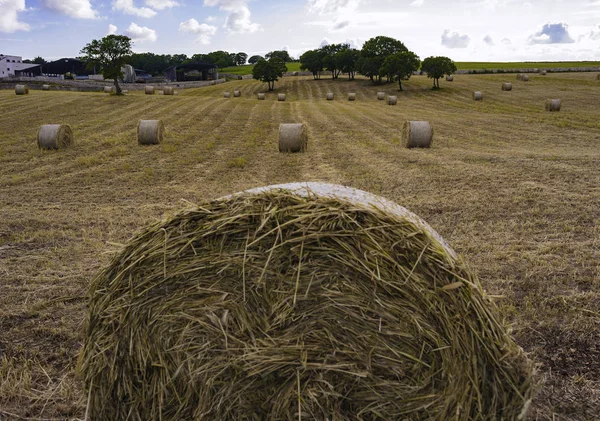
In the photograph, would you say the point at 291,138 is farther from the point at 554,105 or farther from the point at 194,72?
the point at 194,72

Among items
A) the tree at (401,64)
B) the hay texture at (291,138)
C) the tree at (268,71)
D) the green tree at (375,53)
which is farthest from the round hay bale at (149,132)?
the green tree at (375,53)

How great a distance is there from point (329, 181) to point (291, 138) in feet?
16.6

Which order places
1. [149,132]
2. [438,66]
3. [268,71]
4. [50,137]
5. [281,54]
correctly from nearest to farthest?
1. [50,137]
2. [149,132]
3. [438,66]
4. [268,71]
5. [281,54]

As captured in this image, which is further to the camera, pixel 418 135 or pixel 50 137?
pixel 418 135

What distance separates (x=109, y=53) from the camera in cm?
4031

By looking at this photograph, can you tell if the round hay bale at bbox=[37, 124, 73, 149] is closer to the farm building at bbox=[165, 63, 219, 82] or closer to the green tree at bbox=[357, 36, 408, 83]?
the green tree at bbox=[357, 36, 408, 83]

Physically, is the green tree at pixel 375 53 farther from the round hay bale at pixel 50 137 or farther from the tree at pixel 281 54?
the tree at pixel 281 54

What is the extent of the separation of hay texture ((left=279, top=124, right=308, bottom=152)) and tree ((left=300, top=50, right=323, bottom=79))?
65173mm

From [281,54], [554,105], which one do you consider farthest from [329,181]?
[281,54]

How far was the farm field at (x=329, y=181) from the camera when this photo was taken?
14.1 ft

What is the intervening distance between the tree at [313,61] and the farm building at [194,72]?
1751cm

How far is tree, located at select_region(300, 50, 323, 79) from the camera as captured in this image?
7769 centimetres

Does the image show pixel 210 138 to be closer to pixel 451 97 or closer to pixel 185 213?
pixel 185 213

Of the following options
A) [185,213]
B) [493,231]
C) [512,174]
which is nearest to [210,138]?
[512,174]
